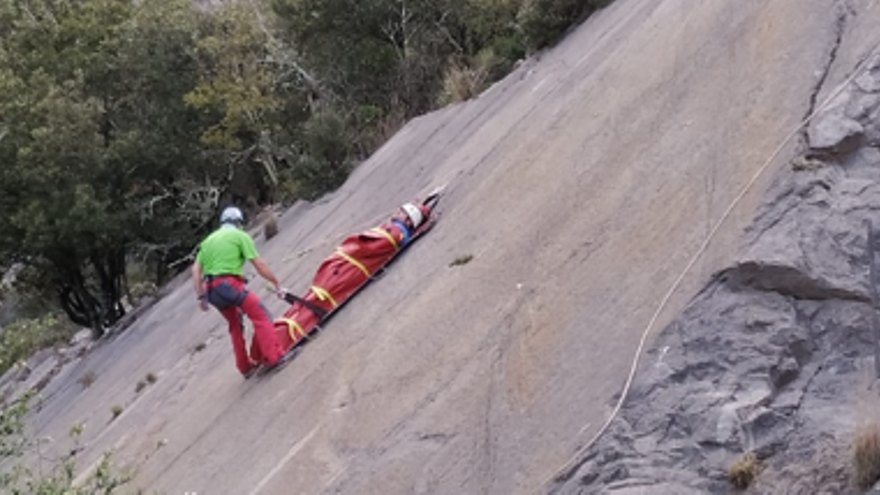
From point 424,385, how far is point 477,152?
4728 millimetres

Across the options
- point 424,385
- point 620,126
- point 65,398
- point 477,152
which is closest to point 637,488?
point 424,385

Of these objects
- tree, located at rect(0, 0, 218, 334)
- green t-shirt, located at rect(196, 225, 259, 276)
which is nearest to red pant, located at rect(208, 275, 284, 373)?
green t-shirt, located at rect(196, 225, 259, 276)

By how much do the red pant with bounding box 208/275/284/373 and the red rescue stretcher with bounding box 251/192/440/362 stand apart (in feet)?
0.38

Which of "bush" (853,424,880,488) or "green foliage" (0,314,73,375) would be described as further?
"green foliage" (0,314,73,375)

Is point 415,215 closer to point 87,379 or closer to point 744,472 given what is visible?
point 744,472

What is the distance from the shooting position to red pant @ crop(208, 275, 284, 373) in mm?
11211

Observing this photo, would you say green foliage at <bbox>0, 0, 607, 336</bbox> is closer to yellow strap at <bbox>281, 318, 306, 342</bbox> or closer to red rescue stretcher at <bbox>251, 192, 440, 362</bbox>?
red rescue stretcher at <bbox>251, 192, 440, 362</bbox>

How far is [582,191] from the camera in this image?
10203 millimetres

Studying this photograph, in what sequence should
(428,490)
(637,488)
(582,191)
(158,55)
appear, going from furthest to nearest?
(158,55)
(582,191)
(428,490)
(637,488)

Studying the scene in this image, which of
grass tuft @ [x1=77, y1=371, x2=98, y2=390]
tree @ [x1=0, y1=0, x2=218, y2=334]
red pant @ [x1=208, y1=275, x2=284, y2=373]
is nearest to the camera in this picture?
red pant @ [x1=208, y1=275, x2=284, y2=373]

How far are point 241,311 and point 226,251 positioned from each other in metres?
0.71

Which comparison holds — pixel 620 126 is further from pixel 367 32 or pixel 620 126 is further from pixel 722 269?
pixel 367 32

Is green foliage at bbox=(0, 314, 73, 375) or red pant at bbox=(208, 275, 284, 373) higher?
green foliage at bbox=(0, 314, 73, 375)

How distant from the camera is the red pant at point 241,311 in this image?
36.8ft
